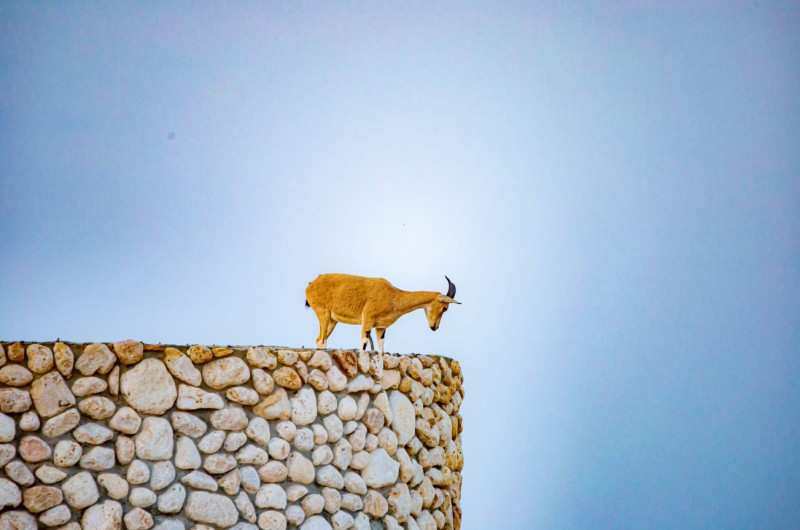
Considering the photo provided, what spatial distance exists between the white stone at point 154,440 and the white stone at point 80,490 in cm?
30

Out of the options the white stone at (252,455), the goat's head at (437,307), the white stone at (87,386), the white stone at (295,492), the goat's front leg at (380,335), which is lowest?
the white stone at (295,492)

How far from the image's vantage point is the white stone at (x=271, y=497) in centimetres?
536

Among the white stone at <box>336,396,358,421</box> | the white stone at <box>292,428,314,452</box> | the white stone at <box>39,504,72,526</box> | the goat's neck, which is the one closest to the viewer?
the white stone at <box>39,504,72,526</box>

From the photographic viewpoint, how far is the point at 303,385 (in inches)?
226

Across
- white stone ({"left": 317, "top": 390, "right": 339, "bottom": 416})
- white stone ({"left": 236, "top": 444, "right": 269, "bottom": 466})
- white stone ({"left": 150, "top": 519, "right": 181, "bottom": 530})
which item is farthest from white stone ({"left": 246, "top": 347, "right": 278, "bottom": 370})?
white stone ({"left": 150, "top": 519, "right": 181, "bottom": 530})

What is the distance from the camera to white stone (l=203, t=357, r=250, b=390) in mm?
5281

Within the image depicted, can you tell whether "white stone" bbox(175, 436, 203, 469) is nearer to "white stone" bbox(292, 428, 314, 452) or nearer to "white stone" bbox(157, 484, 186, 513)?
"white stone" bbox(157, 484, 186, 513)

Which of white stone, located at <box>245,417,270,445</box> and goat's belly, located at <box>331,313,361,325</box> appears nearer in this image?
white stone, located at <box>245,417,270,445</box>

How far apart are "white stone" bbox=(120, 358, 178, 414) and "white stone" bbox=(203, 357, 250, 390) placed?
0.23m

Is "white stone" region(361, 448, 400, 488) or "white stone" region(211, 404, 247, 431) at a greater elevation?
"white stone" region(211, 404, 247, 431)

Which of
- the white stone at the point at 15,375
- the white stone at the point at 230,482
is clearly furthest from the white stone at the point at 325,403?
the white stone at the point at 15,375

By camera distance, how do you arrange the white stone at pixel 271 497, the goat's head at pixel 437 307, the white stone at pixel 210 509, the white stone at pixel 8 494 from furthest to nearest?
the goat's head at pixel 437 307 → the white stone at pixel 271 497 → the white stone at pixel 210 509 → the white stone at pixel 8 494

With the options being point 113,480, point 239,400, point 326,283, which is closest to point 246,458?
point 239,400

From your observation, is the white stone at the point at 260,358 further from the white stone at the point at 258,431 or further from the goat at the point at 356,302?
the goat at the point at 356,302
